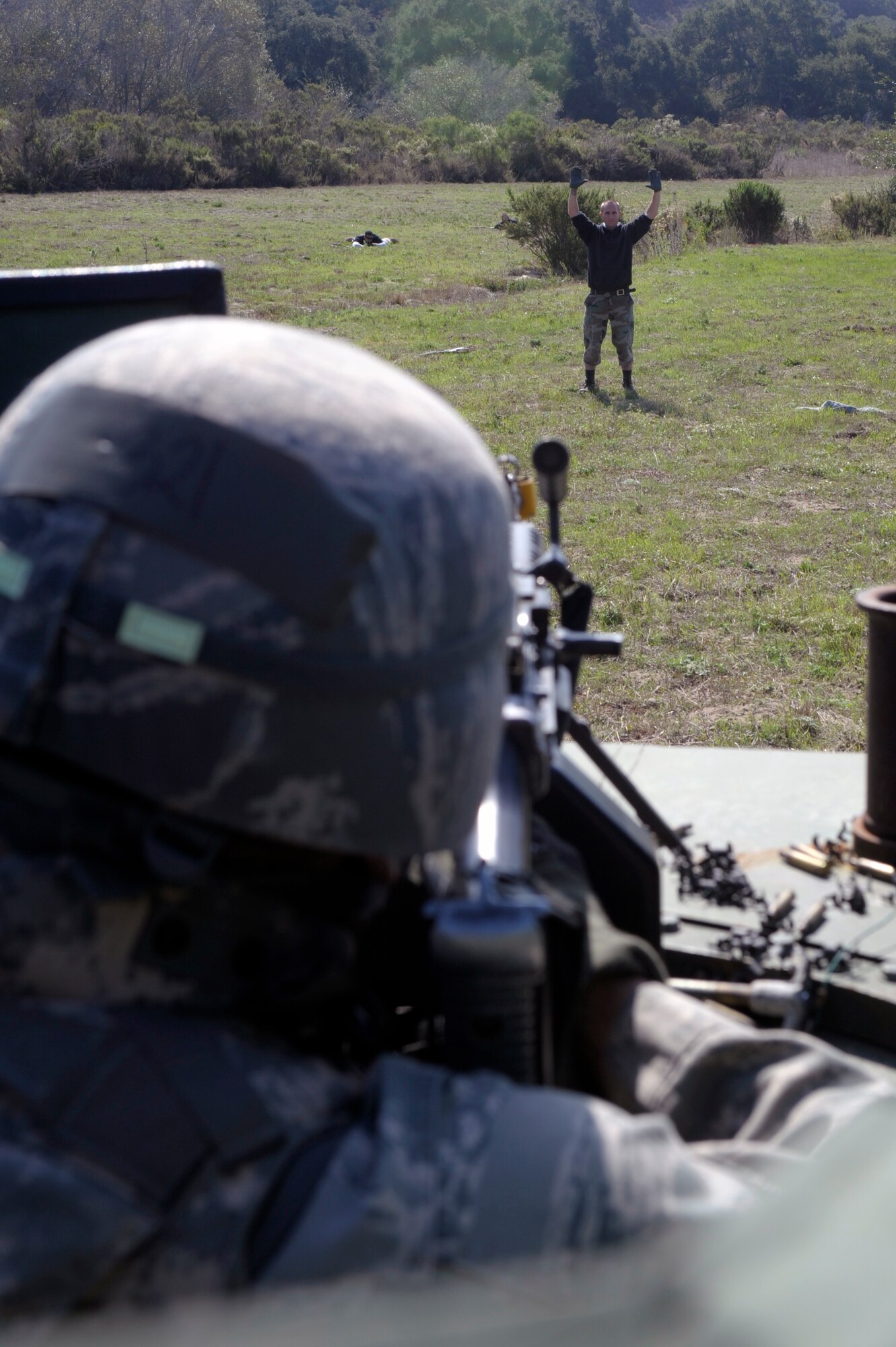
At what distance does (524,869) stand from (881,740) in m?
1.58

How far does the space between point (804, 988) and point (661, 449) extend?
867 cm

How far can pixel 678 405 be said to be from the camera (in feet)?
41.0

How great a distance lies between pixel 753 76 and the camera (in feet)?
251

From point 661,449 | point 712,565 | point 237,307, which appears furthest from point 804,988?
point 237,307

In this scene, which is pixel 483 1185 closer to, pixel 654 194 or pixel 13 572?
pixel 13 572

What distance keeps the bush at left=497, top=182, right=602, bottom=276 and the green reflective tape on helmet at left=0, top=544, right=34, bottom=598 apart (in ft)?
69.0

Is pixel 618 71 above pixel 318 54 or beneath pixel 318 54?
beneath

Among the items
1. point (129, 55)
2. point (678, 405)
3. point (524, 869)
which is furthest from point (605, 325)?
point (129, 55)

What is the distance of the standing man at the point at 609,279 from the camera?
42.7ft

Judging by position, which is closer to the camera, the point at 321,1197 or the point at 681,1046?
the point at 321,1197

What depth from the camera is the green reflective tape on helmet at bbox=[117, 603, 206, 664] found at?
4.26 feet

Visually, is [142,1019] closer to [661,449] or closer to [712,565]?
[712,565]

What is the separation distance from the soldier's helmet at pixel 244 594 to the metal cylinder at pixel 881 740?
1.77 metres

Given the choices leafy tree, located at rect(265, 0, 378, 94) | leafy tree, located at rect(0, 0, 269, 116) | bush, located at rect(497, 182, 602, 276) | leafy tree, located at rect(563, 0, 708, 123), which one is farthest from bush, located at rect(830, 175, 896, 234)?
leafy tree, located at rect(563, 0, 708, 123)
